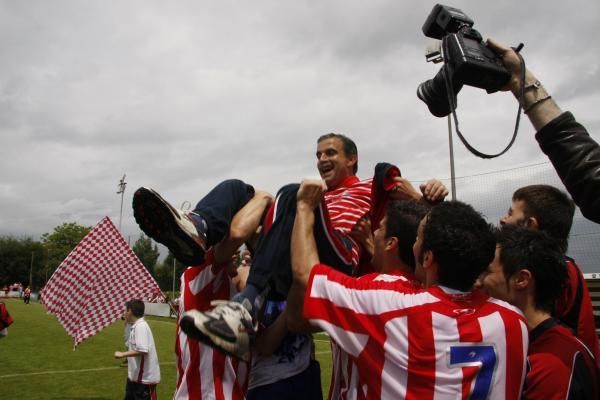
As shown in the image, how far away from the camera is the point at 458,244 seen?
7.01ft

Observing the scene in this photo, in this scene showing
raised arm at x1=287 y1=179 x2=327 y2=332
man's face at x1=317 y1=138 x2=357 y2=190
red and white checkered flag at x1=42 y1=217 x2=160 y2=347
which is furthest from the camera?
red and white checkered flag at x1=42 y1=217 x2=160 y2=347

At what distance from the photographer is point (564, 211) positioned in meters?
3.02

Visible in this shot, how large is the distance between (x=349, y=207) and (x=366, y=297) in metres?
1.20

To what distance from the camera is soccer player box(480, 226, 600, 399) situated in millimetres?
2236

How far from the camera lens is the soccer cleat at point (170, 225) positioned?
2820mm

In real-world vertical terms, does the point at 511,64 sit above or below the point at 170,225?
above

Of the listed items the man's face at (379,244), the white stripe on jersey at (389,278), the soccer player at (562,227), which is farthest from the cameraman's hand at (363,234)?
the soccer player at (562,227)

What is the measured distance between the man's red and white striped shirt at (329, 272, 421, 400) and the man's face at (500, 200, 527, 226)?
84 centimetres

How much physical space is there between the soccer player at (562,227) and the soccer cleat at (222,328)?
174 cm

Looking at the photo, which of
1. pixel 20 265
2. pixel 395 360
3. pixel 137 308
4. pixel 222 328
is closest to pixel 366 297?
pixel 395 360

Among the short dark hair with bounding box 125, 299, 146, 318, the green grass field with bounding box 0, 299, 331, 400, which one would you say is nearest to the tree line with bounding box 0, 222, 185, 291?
the green grass field with bounding box 0, 299, 331, 400

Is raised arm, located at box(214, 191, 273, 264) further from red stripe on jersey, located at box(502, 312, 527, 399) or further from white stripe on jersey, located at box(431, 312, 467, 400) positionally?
red stripe on jersey, located at box(502, 312, 527, 399)

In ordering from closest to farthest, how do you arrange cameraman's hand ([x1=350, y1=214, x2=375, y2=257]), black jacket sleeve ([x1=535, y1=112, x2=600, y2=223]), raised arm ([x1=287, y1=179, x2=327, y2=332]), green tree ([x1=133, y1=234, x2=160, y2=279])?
1. black jacket sleeve ([x1=535, y1=112, x2=600, y2=223])
2. raised arm ([x1=287, y1=179, x2=327, y2=332])
3. cameraman's hand ([x1=350, y1=214, x2=375, y2=257])
4. green tree ([x1=133, y1=234, x2=160, y2=279])

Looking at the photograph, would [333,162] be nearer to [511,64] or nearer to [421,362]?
[511,64]
